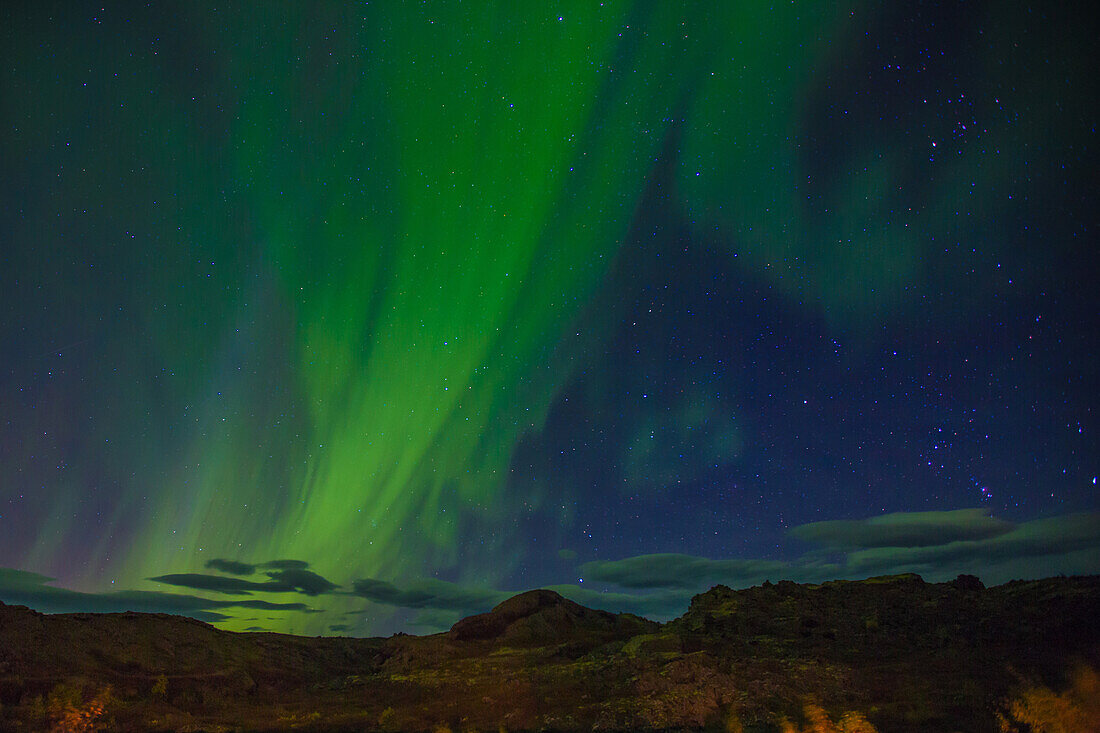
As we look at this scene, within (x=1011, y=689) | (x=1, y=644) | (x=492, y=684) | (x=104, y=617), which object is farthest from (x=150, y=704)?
(x=1011, y=689)

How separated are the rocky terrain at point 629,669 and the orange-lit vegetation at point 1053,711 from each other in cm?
9

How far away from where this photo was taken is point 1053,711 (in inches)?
1038

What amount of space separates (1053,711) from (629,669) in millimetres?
19348

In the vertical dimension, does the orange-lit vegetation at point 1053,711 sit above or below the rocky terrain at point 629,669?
below

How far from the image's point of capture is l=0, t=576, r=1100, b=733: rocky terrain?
28219 mm

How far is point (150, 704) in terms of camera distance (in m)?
32.7

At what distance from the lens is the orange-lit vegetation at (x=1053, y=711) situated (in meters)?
25.3

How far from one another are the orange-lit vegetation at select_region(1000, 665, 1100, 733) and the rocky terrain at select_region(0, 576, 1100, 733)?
9cm

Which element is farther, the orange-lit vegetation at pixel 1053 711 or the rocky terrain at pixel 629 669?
the rocky terrain at pixel 629 669

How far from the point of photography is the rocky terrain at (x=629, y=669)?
92.6ft

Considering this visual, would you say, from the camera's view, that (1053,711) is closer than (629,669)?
Yes

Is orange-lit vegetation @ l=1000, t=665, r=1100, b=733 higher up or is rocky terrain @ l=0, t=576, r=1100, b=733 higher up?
rocky terrain @ l=0, t=576, r=1100, b=733

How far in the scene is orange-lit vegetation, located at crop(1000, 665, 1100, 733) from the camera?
2530 cm

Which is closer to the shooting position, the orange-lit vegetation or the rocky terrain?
the orange-lit vegetation
